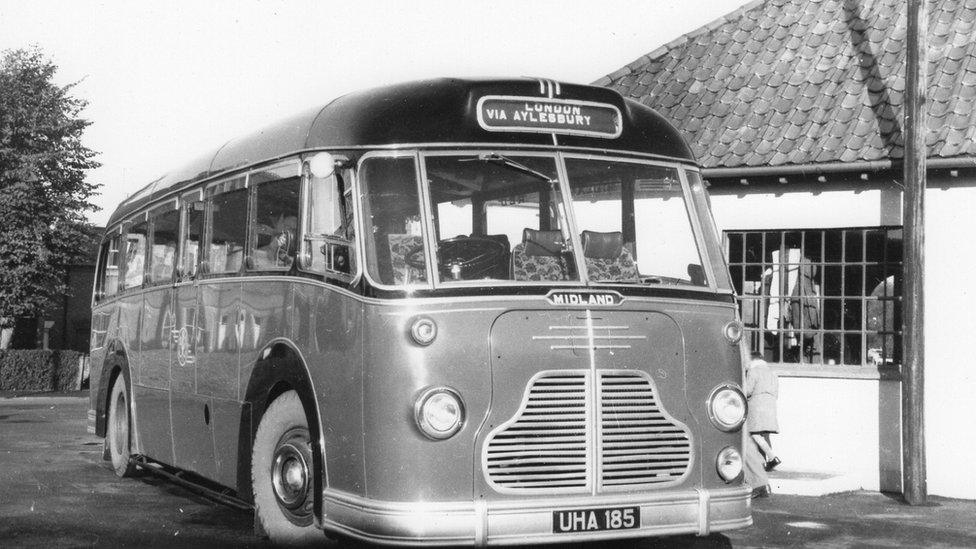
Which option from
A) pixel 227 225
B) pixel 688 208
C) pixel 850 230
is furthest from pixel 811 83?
pixel 227 225

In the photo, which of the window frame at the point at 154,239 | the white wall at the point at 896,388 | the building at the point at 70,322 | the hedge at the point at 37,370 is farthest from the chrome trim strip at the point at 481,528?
the building at the point at 70,322

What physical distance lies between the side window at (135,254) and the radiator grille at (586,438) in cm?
609

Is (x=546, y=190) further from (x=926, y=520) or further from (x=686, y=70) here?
(x=686, y=70)

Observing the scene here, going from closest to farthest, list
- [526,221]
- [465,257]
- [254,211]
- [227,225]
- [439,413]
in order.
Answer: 1. [439,413]
2. [465,257]
3. [526,221]
4. [254,211]
5. [227,225]

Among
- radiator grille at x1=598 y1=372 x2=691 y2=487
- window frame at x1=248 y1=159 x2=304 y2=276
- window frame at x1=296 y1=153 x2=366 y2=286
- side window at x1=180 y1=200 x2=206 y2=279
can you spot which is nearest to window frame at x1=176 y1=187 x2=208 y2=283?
side window at x1=180 y1=200 x2=206 y2=279

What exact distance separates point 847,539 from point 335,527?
4.35 m

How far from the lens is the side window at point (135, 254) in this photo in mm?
12133

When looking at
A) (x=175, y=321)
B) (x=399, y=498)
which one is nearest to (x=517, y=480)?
(x=399, y=498)

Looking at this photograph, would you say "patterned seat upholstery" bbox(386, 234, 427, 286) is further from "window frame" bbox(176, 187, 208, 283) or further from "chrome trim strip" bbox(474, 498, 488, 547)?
"window frame" bbox(176, 187, 208, 283)

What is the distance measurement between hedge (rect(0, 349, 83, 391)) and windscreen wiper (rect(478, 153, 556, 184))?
3189 cm

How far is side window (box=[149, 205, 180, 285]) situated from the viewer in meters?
10.9

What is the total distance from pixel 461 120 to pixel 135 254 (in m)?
6.14

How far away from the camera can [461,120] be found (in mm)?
7426

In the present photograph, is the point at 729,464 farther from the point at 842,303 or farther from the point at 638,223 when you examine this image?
the point at 842,303
